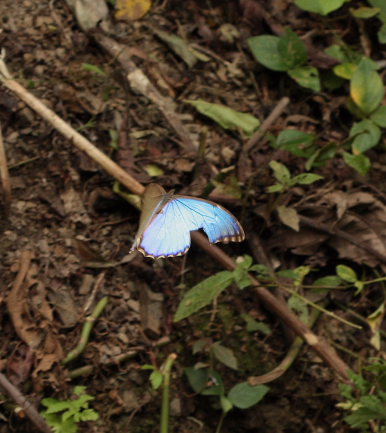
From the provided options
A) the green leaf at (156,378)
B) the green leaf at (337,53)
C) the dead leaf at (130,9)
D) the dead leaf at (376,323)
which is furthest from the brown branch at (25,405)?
the green leaf at (337,53)

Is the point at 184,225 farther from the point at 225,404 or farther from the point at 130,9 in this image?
the point at 130,9

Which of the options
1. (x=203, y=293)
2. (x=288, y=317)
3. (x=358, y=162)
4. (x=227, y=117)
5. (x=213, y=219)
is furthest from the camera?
(x=227, y=117)

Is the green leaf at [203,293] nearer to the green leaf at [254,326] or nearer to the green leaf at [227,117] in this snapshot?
the green leaf at [254,326]

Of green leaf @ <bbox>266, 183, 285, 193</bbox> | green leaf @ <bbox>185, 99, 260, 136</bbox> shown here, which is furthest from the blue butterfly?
green leaf @ <bbox>185, 99, 260, 136</bbox>

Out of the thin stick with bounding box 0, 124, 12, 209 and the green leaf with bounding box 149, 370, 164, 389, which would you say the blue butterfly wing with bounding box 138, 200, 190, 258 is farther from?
the thin stick with bounding box 0, 124, 12, 209

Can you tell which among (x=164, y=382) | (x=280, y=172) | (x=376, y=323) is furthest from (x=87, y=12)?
(x=376, y=323)

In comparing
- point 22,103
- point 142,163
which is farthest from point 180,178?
point 22,103

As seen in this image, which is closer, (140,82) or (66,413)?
(66,413)
